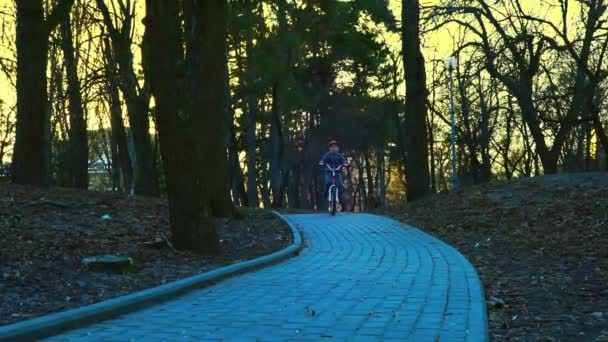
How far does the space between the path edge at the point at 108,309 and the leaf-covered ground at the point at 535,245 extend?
3.11 m

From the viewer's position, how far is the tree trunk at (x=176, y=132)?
1011 centimetres

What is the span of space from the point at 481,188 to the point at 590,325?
1283cm

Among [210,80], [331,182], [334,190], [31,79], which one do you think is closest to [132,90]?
[331,182]

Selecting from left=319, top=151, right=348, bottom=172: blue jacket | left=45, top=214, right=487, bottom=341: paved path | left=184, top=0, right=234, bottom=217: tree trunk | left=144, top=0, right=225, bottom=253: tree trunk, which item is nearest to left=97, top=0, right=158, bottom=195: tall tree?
left=319, top=151, right=348, bottom=172: blue jacket

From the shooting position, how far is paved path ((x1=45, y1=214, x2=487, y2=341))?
563cm

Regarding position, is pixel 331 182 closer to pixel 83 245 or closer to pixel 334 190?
pixel 334 190

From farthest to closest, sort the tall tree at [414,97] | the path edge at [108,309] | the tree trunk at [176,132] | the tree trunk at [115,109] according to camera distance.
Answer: the tree trunk at [115,109], the tall tree at [414,97], the tree trunk at [176,132], the path edge at [108,309]

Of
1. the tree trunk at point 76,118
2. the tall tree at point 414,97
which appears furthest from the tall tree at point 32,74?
the tall tree at point 414,97

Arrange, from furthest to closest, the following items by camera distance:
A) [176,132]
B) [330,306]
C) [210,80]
→ 1. [210,80]
2. [176,132]
3. [330,306]

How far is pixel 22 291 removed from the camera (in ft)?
23.3

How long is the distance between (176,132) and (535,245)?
605cm

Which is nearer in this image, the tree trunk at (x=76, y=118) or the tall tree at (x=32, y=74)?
the tall tree at (x=32, y=74)

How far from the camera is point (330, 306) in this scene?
6.88 meters

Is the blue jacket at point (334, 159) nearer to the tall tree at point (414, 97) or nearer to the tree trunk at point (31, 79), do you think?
the tall tree at point (414, 97)
